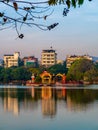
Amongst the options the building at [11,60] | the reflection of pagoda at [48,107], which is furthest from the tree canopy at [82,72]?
the building at [11,60]

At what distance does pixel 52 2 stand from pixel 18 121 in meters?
12.4

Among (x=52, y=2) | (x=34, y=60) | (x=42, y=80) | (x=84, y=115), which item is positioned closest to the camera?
(x=52, y=2)

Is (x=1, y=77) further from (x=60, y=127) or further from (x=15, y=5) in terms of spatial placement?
(x=15, y=5)

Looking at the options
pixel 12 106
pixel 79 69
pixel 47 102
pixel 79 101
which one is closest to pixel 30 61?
pixel 79 69

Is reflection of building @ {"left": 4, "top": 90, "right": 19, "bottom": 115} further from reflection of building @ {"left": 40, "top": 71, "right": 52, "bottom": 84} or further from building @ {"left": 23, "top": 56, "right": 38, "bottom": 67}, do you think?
building @ {"left": 23, "top": 56, "right": 38, "bottom": 67}

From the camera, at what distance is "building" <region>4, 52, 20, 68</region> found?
4938 inches

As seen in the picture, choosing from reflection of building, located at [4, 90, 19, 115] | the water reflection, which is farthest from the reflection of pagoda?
reflection of building, located at [4, 90, 19, 115]

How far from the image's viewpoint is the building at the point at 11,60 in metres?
125

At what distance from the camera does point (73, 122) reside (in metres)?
14.0

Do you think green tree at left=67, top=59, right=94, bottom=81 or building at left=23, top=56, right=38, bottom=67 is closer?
green tree at left=67, top=59, right=94, bottom=81

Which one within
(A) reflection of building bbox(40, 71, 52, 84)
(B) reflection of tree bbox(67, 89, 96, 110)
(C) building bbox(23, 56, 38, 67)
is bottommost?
(B) reflection of tree bbox(67, 89, 96, 110)

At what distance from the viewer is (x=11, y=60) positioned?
421 feet

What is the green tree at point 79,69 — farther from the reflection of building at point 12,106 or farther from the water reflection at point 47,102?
the reflection of building at point 12,106

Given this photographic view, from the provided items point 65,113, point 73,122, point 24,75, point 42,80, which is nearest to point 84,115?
point 65,113
